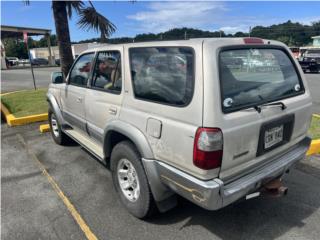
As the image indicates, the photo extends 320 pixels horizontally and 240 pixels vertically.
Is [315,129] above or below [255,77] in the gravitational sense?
→ below

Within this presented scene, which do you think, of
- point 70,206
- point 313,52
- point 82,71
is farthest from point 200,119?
point 313,52

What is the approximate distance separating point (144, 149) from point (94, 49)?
1.90 meters

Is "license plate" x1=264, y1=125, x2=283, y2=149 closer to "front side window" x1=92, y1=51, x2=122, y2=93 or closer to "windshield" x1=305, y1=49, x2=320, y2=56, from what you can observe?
"front side window" x1=92, y1=51, x2=122, y2=93

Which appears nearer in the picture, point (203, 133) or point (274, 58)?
point (203, 133)

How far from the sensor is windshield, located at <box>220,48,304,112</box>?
7.73ft

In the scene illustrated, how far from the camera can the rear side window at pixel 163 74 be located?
2.34 meters

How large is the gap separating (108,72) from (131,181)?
1.31m

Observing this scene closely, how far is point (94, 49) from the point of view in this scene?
12.6 ft

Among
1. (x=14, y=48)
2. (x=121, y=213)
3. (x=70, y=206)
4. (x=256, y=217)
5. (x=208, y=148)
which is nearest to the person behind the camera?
(x=208, y=148)

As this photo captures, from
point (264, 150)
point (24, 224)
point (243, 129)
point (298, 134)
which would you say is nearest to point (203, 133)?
point (243, 129)

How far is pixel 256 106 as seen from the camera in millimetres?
2467

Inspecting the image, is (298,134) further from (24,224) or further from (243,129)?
(24,224)

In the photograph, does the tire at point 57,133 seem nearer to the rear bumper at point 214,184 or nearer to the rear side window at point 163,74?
the rear side window at point 163,74

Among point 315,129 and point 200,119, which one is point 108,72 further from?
point 315,129
